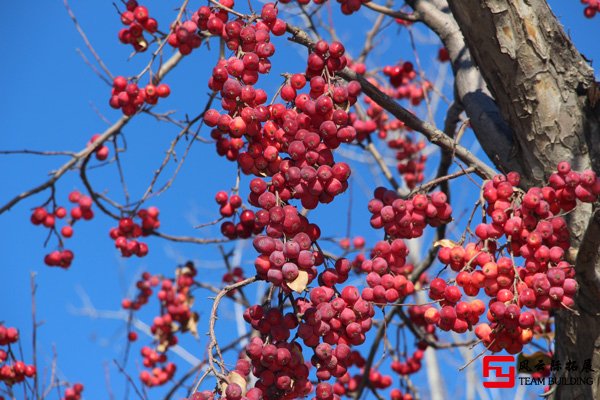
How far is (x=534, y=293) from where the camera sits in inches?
70.7

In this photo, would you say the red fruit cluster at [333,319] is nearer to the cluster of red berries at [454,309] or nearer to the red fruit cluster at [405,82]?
the cluster of red berries at [454,309]

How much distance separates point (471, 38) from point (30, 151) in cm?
208

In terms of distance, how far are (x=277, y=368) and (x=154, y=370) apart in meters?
3.12

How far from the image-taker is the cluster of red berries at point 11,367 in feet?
11.5

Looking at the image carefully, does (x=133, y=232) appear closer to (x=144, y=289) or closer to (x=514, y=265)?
(x=144, y=289)

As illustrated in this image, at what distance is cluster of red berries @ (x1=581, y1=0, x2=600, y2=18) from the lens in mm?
3797

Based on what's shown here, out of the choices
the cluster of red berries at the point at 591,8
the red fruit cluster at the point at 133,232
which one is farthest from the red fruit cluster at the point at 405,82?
the red fruit cluster at the point at 133,232

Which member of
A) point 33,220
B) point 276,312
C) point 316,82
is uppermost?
point 33,220

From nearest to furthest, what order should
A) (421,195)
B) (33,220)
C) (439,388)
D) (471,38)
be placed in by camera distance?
(421,195) < (471,38) < (33,220) < (439,388)

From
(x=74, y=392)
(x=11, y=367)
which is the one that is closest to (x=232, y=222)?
(x=11, y=367)

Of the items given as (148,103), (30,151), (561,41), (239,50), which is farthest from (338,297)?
(30,151)

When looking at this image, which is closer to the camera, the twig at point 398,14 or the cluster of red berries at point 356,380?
the twig at point 398,14

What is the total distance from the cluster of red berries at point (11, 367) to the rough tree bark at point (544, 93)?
8.16ft

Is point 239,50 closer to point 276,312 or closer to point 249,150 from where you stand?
point 249,150
